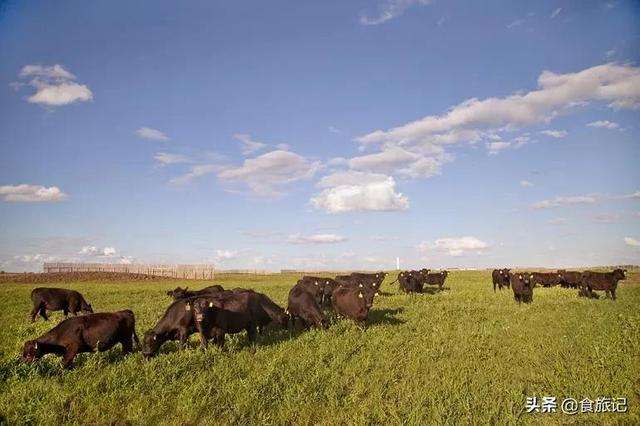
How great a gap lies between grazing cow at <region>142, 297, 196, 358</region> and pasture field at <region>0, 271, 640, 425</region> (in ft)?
1.90

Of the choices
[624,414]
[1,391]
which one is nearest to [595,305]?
[624,414]

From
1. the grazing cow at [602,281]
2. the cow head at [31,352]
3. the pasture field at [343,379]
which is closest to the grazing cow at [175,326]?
the pasture field at [343,379]

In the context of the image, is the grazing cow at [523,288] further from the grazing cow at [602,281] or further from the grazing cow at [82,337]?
the grazing cow at [82,337]

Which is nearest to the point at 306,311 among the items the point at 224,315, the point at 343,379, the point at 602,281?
the point at 224,315

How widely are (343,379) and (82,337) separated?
648 cm

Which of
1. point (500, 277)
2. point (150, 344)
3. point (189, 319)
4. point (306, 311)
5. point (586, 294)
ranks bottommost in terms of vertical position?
point (586, 294)

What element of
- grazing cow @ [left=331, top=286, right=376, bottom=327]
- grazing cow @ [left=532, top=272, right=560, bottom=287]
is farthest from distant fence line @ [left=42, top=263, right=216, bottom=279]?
grazing cow @ [left=331, top=286, right=376, bottom=327]

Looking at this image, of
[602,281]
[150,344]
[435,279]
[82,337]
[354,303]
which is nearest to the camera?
[82,337]

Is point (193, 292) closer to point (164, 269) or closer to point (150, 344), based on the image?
point (150, 344)

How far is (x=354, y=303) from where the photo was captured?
53.3 feet

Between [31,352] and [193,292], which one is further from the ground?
[193,292]

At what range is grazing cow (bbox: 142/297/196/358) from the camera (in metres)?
11.5

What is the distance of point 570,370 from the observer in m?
9.93

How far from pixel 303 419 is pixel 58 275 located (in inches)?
2295
